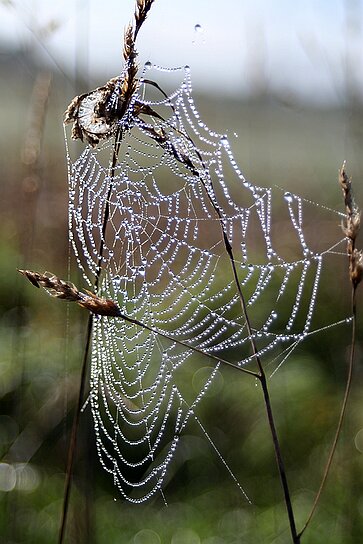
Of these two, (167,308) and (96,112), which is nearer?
(96,112)

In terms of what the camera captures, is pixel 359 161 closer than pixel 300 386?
Yes

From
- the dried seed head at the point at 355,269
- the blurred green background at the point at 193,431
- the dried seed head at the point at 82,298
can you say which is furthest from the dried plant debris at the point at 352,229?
the blurred green background at the point at 193,431

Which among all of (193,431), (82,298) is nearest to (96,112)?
(82,298)

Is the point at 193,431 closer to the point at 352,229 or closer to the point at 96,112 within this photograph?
the point at 96,112

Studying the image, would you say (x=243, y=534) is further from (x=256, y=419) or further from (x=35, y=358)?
(x=35, y=358)

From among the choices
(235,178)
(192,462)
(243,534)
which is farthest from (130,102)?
(235,178)

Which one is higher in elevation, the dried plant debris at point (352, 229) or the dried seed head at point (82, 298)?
the dried plant debris at point (352, 229)

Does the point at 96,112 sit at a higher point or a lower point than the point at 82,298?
higher

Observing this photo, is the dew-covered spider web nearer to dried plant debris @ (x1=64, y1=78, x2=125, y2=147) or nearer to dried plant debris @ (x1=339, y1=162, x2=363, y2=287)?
dried plant debris @ (x1=64, y1=78, x2=125, y2=147)

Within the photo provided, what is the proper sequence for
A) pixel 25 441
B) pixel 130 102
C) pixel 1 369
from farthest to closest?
pixel 1 369, pixel 25 441, pixel 130 102

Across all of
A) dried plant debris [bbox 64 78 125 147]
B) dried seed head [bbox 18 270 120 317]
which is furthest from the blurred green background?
dried seed head [bbox 18 270 120 317]

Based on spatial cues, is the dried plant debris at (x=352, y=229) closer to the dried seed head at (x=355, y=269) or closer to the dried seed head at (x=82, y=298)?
the dried seed head at (x=355, y=269)
